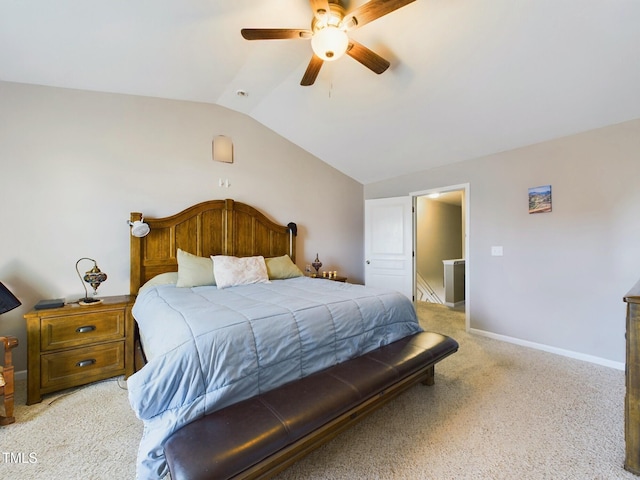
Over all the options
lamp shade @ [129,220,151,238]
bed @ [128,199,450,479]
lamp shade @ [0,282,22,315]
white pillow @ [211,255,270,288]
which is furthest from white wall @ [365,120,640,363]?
lamp shade @ [0,282,22,315]

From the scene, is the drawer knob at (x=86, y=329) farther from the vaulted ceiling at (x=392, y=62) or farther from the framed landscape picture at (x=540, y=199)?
the framed landscape picture at (x=540, y=199)

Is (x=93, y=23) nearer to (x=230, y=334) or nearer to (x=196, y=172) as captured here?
(x=196, y=172)

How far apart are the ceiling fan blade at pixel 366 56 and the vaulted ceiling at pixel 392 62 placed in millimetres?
340

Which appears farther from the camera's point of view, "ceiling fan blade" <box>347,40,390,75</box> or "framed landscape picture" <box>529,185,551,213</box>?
"framed landscape picture" <box>529,185,551,213</box>

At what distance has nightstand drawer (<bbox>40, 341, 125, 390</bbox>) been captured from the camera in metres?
2.20

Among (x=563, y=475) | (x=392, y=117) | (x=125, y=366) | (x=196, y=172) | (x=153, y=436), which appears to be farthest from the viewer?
(x=196, y=172)

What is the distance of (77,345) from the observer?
231 cm

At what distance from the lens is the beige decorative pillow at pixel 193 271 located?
2.84 m

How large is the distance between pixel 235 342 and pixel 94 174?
2.60 metres

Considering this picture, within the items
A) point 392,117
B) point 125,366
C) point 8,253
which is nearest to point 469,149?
point 392,117

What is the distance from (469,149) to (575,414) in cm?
278

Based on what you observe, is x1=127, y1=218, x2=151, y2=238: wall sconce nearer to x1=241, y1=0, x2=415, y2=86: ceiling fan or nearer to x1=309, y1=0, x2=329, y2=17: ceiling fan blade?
x1=241, y1=0, x2=415, y2=86: ceiling fan

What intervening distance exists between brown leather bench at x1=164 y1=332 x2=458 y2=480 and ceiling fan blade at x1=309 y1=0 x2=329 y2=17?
221cm

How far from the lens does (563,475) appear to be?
144 cm
